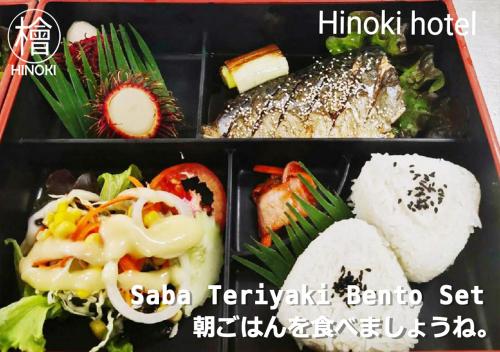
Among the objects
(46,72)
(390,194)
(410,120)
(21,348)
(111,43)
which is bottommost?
(21,348)

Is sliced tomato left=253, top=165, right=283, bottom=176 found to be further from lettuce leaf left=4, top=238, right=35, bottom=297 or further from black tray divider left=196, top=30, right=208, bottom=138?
lettuce leaf left=4, top=238, right=35, bottom=297

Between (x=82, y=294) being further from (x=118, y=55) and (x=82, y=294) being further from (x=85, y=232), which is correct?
(x=118, y=55)

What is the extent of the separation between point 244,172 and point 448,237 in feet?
2.89

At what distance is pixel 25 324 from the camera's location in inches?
61.6

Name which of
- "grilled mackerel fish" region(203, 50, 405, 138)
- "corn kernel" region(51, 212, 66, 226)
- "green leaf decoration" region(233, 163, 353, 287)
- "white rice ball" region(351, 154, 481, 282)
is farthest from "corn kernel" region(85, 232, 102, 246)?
"white rice ball" region(351, 154, 481, 282)

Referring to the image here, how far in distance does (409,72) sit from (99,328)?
1.68 meters

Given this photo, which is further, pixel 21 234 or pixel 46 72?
pixel 46 72

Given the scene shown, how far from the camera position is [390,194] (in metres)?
1.68

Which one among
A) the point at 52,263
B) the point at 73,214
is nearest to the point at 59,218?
the point at 73,214

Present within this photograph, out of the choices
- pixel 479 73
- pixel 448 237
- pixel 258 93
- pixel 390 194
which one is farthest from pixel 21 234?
pixel 479 73

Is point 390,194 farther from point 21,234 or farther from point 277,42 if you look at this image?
point 21,234

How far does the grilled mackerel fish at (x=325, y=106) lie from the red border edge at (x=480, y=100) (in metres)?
0.28

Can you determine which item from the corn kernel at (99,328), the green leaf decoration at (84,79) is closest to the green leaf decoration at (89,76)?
the green leaf decoration at (84,79)

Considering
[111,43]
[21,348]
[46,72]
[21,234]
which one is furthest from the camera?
[111,43]
